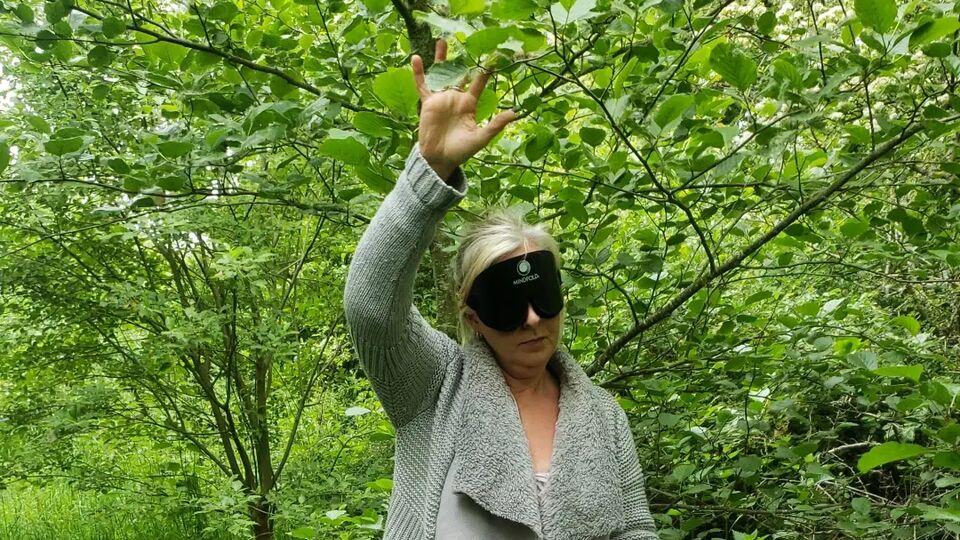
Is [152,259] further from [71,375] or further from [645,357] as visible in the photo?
[645,357]

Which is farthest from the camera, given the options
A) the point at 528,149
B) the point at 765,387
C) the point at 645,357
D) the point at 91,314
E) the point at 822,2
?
the point at 822,2

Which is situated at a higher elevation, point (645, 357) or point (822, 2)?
point (822, 2)

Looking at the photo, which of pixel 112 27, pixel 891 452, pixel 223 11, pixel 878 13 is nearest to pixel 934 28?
pixel 878 13

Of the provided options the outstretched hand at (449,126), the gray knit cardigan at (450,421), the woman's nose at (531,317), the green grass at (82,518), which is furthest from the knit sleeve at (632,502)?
the green grass at (82,518)

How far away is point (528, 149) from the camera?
5.35 ft

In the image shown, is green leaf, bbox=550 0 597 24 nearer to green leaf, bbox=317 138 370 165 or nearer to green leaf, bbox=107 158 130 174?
green leaf, bbox=317 138 370 165

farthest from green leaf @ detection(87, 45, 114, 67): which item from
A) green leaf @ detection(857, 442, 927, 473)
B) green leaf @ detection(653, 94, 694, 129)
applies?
green leaf @ detection(857, 442, 927, 473)

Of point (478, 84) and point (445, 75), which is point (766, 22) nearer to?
point (478, 84)

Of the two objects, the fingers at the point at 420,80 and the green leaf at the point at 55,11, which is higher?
the green leaf at the point at 55,11

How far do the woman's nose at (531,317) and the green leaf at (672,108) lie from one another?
1.37 feet

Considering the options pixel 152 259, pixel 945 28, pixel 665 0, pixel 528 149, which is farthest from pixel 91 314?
pixel 945 28

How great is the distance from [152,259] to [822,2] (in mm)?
4370

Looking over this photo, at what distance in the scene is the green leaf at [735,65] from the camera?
1.40 meters

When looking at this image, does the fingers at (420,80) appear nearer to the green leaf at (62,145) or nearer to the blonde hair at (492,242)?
the blonde hair at (492,242)
